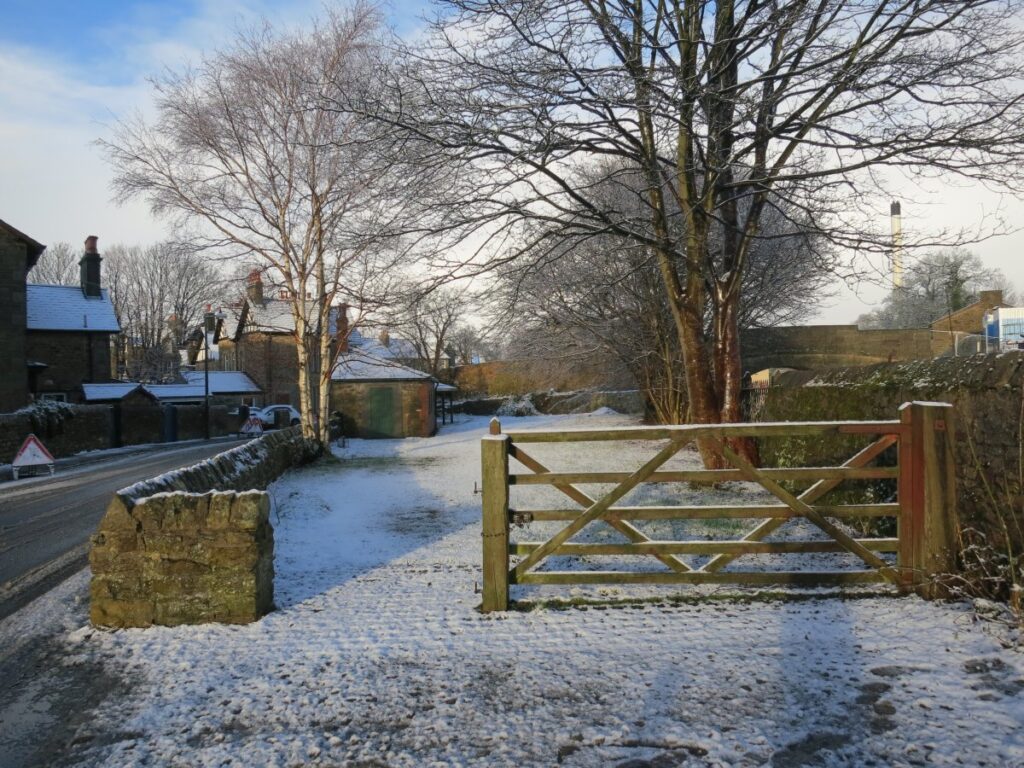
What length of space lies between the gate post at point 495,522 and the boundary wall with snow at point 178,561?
1.63 meters

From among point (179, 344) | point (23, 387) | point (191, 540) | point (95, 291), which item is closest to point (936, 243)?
point (191, 540)

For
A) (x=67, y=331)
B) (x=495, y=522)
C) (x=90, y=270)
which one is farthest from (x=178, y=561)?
(x=90, y=270)

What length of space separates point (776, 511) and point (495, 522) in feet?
6.46

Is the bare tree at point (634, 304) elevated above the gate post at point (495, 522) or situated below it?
above

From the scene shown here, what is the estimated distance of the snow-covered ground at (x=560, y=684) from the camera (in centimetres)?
319

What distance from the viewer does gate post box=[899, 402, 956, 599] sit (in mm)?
4730

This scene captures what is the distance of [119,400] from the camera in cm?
3431

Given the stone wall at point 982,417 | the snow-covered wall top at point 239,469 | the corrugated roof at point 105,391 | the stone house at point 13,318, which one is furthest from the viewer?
the corrugated roof at point 105,391

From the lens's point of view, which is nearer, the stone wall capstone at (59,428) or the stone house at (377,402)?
the stone wall capstone at (59,428)

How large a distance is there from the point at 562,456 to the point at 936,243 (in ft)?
34.3

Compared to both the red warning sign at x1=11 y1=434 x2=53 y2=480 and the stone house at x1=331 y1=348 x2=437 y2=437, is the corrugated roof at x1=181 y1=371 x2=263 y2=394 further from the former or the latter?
the red warning sign at x1=11 y1=434 x2=53 y2=480

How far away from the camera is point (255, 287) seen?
19344 millimetres

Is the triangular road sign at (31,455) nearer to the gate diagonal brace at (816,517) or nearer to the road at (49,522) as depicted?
the road at (49,522)

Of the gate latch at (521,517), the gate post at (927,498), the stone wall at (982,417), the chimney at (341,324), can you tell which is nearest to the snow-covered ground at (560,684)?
the gate post at (927,498)
